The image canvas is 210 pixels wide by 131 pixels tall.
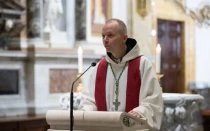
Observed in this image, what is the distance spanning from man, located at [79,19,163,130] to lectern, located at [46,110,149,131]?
18 centimetres

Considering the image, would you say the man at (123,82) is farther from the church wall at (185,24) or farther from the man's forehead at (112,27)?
the church wall at (185,24)

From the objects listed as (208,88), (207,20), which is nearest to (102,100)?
(208,88)

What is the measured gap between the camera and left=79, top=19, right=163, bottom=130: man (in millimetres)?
2506

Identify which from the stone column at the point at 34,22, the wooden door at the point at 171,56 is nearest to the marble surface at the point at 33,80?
the stone column at the point at 34,22

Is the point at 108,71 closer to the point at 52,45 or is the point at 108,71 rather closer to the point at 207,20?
the point at 52,45

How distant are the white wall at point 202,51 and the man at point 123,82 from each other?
7.44m

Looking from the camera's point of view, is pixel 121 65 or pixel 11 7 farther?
Result: pixel 11 7

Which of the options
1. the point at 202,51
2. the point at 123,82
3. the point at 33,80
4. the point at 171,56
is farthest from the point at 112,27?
the point at 202,51

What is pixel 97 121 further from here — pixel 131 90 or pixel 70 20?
pixel 70 20

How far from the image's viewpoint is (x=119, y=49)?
2.58 meters

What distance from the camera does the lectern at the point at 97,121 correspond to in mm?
2170

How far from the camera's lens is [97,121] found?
2.24 m

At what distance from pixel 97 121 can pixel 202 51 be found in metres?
8.08

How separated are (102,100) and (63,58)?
10.0ft
